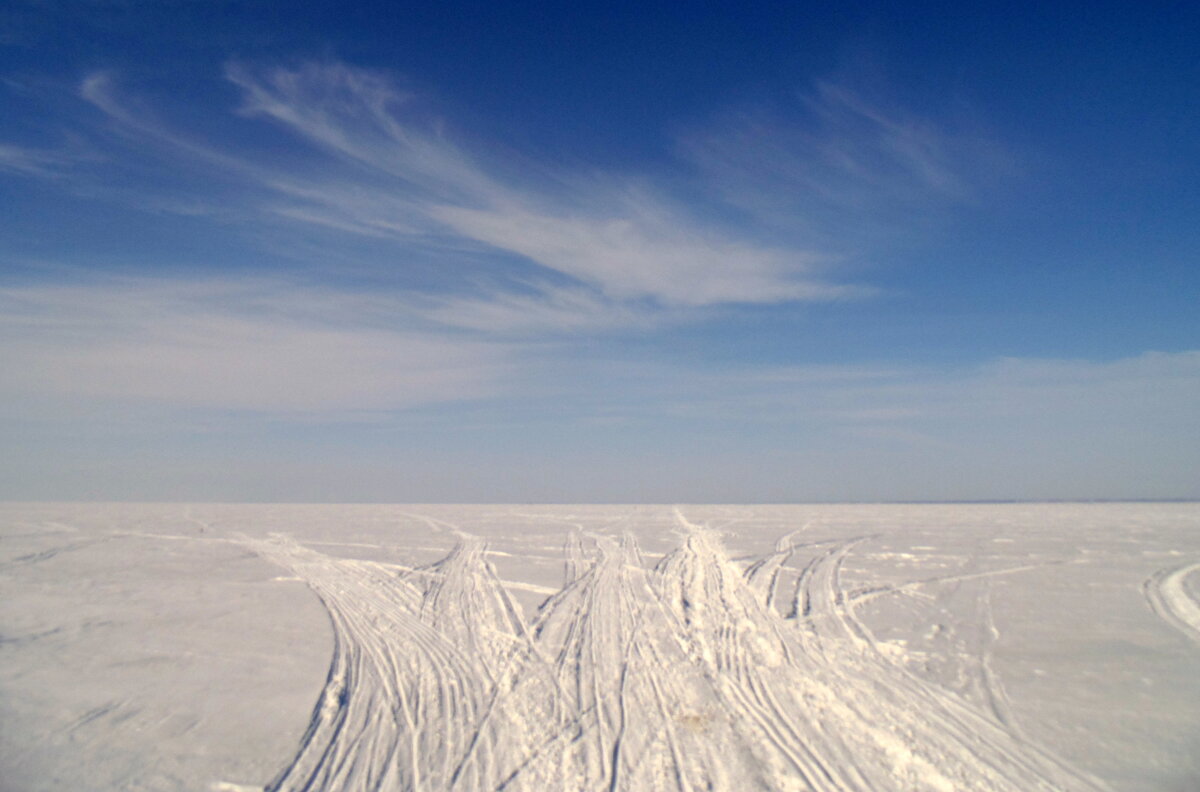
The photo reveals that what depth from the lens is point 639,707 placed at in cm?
690

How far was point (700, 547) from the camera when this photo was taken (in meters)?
20.7

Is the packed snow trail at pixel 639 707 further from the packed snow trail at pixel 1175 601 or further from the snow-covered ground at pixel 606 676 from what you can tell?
the packed snow trail at pixel 1175 601

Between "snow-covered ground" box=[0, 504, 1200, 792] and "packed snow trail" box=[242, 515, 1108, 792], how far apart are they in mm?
39

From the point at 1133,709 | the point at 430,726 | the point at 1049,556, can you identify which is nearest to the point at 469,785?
the point at 430,726

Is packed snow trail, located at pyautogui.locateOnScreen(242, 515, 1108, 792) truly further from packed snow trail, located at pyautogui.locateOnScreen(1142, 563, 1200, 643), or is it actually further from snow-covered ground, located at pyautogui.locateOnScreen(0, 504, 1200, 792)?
packed snow trail, located at pyautogui.locateOnScreen(1142, 563, 1200, 643)

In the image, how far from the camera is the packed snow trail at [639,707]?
538 centimetres

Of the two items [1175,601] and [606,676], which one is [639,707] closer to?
[606,676]

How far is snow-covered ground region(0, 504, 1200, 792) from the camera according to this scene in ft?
18.3

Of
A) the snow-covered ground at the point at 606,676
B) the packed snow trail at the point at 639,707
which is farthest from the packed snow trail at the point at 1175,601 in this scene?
the packed snow trail at the point at 639,707

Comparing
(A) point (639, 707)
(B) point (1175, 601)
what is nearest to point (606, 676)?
(A) point (639, 707)

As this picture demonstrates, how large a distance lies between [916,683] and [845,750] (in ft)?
7.41

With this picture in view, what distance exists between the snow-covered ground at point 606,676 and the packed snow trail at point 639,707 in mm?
39

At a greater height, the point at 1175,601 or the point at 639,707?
the point at 1175,601

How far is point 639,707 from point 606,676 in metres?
1.07
